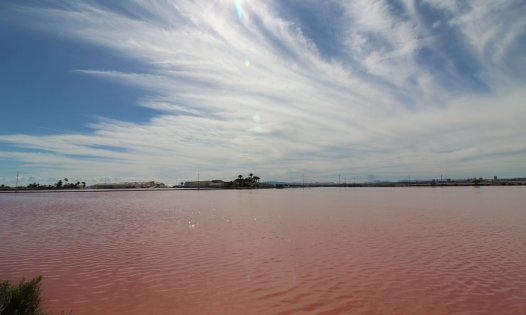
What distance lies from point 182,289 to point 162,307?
50.9 inches

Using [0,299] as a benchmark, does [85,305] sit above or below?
below

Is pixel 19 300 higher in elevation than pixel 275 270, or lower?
higher

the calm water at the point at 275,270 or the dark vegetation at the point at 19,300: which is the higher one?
the dark vegetation at the point at 19,300

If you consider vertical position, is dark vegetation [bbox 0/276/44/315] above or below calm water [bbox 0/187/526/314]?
above

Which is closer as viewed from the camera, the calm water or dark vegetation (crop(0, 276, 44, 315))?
dark vegetation (crop(0, 276, 44, 315))

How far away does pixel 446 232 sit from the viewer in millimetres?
18766

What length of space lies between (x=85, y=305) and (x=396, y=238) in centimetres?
1412

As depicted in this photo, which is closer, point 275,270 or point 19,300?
point 19,300

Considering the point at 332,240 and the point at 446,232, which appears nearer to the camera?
the point at 332,240

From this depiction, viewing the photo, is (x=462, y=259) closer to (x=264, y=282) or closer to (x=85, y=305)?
(x=264, y=282)

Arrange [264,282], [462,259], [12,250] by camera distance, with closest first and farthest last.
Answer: [264,282] → [462,259] → [12,250]

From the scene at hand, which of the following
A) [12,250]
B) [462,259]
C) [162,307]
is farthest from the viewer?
[12,250]

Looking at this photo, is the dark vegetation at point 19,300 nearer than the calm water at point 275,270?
Yes

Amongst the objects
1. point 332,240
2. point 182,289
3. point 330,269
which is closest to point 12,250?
point 182,289
